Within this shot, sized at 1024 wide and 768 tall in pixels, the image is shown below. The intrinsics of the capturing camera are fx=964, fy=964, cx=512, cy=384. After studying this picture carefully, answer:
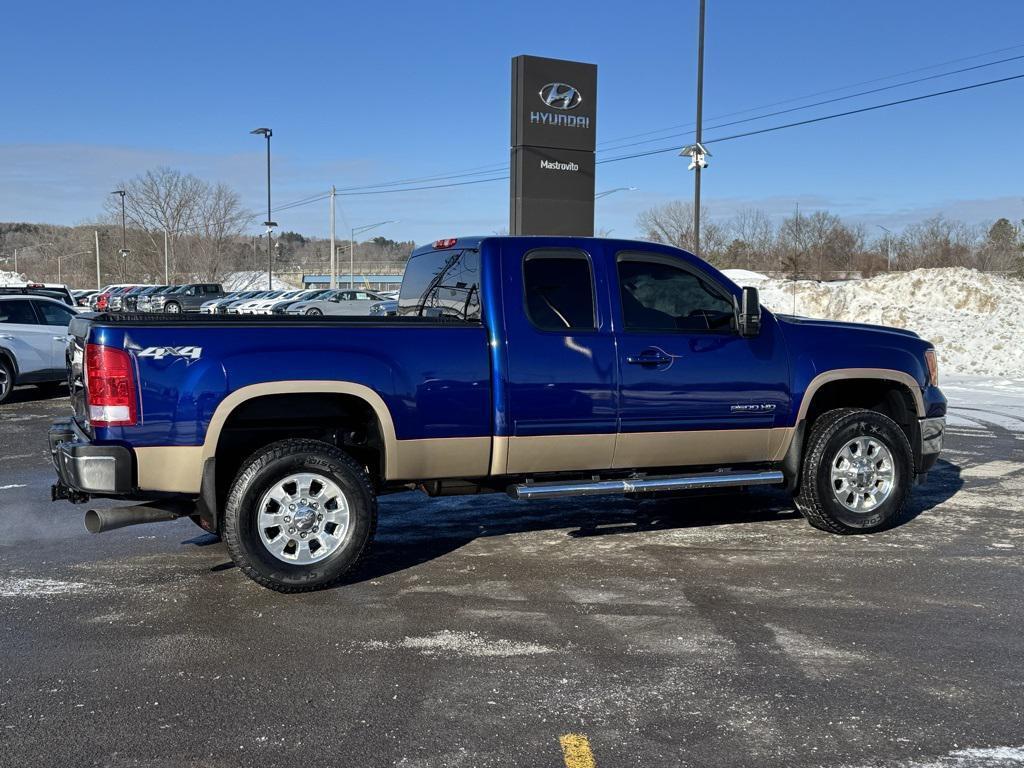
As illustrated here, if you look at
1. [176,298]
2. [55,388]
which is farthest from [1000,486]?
[176,298]

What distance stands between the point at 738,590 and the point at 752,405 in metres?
1.47

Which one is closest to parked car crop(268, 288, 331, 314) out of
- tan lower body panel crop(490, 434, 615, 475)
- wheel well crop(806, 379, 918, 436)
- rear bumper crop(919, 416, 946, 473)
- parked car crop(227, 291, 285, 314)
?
parked car crop(227, 291, 285, 314)

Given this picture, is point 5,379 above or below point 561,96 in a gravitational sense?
below

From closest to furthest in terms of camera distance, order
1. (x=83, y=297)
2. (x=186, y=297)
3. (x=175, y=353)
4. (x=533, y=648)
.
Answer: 1. (x=533, y=648)
2. (x=175, y=353)
3. (x=186, y=297)
4. (x=83, y=297)

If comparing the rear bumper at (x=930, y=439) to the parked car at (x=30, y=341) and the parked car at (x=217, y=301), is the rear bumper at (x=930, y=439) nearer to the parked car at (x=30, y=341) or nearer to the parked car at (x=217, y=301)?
the parked car at (x=30, y=341)

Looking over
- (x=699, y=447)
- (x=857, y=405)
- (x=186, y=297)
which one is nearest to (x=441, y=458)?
(x=699, y=447)

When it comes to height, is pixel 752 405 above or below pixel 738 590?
above

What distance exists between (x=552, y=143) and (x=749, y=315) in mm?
15741

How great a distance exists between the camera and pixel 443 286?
667cm

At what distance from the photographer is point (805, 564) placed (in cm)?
624

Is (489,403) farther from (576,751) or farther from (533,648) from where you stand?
(576,751)

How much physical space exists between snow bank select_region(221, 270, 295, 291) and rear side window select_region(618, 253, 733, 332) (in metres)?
83.4

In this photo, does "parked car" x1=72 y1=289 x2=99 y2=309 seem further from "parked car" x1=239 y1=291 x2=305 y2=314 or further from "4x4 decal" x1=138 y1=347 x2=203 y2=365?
"4x4 decal" x1=138 y1=347 x2=203 y2=365

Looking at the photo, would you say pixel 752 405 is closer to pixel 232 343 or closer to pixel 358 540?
pixel 358 540
